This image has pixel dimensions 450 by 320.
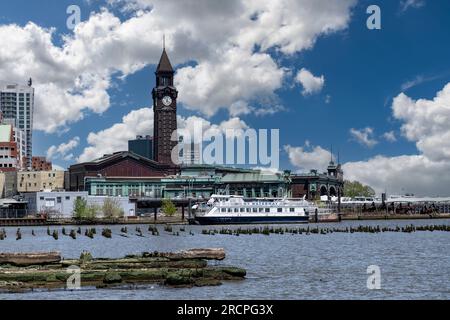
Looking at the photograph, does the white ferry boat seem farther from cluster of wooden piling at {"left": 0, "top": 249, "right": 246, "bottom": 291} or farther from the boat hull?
cluster of wooden piling at {"left": 0, "top": 249, "right": 246, "bottom": 291}

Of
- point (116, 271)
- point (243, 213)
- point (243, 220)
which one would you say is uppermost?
point (243, 213)

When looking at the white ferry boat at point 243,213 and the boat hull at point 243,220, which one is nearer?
the boat hull at point 243,220

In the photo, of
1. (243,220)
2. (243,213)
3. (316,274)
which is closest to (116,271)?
(316,274)

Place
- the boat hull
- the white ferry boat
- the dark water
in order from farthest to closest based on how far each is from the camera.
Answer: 1. the white ferry boat
2. the boat hull
3. the dark water

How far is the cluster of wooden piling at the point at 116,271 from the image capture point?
163ft

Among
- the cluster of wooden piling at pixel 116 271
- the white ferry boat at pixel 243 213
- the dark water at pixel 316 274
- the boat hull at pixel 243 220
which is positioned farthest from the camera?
the white ferry boat at pixel 243 213

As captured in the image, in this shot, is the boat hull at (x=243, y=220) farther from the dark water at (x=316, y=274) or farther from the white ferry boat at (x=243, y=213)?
the dark water at (x=316, y=274)

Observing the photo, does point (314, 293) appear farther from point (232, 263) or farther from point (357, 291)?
point (232, 263)

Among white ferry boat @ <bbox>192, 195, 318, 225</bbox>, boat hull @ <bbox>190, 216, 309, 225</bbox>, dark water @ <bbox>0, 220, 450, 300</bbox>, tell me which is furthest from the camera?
white ferry boat @ <bbox>192, 195, 318, 225</bbox>

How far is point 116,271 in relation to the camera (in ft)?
173

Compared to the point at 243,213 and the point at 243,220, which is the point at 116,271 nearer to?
the point at 243,220

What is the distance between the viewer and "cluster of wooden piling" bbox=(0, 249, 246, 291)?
49625mm

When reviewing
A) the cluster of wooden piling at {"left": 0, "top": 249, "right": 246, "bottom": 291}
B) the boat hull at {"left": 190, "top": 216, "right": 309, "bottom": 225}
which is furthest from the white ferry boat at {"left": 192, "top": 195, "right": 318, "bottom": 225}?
the cluster of wooden piling at {"left": 0, "top": 249, "right": 246, "bottom": 291}

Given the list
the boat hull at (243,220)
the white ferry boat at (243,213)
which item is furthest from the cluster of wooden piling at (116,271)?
the white ferry boat at (243,213)
